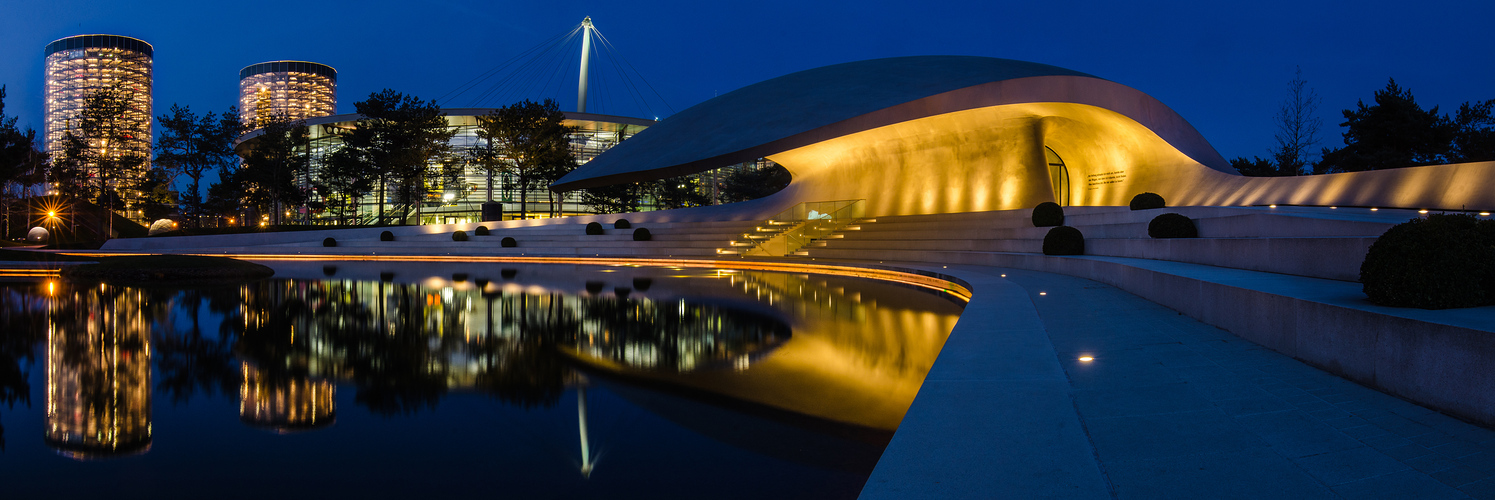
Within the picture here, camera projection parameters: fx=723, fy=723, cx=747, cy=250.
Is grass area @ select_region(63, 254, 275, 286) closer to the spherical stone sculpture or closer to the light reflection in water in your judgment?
the light reflection in water

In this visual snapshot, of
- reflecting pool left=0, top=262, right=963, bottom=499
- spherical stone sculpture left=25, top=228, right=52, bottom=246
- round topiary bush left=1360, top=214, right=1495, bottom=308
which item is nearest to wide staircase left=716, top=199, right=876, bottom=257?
reflecting pool left=0, top=262, right=963, bottom=499

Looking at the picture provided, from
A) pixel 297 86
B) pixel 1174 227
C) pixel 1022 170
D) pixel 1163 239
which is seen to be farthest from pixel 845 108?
pixel 297 86

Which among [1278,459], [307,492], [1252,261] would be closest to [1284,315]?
[1278,459]

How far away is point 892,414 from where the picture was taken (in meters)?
3.80

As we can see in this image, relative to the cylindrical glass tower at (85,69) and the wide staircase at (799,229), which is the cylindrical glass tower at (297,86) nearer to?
the cylindrical glass tower at (85,69)

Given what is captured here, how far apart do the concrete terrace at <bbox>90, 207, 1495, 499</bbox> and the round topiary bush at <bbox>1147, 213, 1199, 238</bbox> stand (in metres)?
4.14

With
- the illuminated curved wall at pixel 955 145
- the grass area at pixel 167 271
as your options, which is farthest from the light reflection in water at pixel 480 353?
the illuminated curved wall at pixel 955 145

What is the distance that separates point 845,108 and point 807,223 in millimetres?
4243

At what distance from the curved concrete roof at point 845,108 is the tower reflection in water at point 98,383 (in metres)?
15.7

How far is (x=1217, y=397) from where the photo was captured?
3312mm

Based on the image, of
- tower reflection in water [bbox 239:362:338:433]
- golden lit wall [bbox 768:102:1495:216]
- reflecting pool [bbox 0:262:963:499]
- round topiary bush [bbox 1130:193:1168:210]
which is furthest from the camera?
round topiary bush [bbox 1130:193:1168:210]

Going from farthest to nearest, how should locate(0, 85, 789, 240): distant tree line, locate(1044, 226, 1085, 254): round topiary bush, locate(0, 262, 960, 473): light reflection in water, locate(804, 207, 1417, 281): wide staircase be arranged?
locate(0, 85, 789, 240): distant tree line, locate(1044, 226, 1085, 254): round topiary bush, locate(804, 207, 1417, 281): wide staircase, locate(0, 262, 960, 473): light reflection in water

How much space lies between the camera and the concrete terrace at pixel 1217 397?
7.28 ft

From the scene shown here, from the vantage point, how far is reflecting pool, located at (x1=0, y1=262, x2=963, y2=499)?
2857 mm
